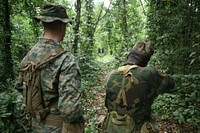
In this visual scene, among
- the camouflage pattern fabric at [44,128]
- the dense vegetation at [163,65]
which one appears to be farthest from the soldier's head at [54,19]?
the dense vegetation at [163,65]

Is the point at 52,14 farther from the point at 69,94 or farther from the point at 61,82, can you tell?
the point at 69,94

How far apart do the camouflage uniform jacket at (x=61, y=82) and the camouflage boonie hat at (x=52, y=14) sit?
0.27 meters

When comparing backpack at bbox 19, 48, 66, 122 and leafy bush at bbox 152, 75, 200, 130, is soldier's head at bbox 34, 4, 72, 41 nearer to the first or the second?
backpack at bbox 19, 48, 66, 122

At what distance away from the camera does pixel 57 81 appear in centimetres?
311

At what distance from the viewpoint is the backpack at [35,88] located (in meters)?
3.15

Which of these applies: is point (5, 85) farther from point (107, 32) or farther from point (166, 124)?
point (107, 32)

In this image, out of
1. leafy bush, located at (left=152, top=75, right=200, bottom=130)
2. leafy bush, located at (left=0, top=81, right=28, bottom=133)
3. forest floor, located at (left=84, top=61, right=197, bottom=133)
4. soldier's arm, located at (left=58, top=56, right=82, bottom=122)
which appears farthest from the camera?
forest floor, located at (left=84, top=61, right=197, bottom=133)

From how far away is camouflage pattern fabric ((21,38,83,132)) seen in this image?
9.57 ft

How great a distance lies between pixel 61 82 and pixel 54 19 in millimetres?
815

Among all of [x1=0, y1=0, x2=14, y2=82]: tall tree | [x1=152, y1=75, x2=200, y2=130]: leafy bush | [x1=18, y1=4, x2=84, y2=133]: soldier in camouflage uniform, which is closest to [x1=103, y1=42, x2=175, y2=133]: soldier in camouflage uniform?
[x1=18, y1=4, x2=84, y2=133]: soldier in camouflage uniform

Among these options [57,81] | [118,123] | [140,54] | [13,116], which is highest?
[140,54]

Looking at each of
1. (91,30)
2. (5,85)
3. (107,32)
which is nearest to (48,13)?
(5,85)

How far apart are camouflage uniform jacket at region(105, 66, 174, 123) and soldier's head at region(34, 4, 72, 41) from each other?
0.96 m

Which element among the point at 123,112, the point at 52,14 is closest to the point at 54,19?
the point at 52,14
